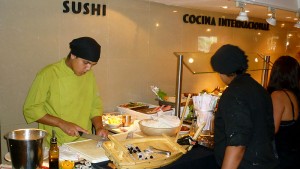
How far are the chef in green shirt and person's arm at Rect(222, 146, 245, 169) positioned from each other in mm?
920

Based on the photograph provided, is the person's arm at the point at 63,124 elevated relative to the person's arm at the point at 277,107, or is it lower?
lower

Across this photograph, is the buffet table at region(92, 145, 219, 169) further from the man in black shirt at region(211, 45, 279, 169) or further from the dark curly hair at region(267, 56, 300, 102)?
the dark curly hair at region(267, 56, 300, 102)

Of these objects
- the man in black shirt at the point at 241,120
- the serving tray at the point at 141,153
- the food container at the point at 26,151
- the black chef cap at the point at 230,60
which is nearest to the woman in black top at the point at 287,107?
the man in black shirt at the point at 241,120

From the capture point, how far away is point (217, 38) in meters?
4.71

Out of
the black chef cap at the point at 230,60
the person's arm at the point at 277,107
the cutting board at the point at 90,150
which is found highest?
the black chef cap at the point at 230,60

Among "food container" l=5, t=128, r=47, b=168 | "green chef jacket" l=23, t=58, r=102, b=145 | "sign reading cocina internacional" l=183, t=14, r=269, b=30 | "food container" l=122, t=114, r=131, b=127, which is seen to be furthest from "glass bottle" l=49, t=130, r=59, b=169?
"sign reading cocina internacional" l=183, t=14, r=269, b=30

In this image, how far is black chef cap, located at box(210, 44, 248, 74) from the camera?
1.81m

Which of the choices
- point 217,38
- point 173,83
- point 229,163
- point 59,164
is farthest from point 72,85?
point 217,38

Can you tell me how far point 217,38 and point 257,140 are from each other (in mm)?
3117

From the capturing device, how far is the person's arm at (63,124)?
2150 mm

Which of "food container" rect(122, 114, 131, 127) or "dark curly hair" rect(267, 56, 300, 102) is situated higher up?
"dark curly hair" rect(267, 56, 300, 102)

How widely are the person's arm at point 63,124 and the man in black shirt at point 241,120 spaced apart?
0.98 meters

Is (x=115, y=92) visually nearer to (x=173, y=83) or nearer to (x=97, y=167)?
(x=173, y=83)

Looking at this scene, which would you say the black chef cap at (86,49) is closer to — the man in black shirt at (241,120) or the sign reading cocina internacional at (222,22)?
the man in black shirt at (241,120)
